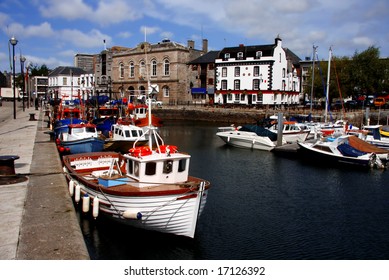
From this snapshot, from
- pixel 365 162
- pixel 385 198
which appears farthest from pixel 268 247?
pixel 365 162

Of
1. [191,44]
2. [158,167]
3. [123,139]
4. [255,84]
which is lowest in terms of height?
[123,139]

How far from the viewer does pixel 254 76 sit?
67.3 meters

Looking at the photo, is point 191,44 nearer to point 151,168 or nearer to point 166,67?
point 166,67

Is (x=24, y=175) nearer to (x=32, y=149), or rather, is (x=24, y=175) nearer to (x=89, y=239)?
(x=89, y=239)

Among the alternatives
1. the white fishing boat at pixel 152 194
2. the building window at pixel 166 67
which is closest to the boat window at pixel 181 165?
the white fishing boat at pixel 152 194

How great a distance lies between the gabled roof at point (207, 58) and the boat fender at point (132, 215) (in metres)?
63.6

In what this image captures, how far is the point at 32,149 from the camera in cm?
2433

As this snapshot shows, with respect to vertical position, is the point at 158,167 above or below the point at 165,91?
below

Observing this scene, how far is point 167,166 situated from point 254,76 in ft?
184

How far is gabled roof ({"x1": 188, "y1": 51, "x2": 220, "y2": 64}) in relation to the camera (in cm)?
7472

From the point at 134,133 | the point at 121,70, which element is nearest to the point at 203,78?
the point at 121,70

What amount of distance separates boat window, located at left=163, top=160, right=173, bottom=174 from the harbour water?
2.24 meters

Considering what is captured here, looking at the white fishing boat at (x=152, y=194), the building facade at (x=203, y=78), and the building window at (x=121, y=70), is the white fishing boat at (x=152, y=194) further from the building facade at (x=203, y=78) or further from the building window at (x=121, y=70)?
the building window at (x=121, y=70)

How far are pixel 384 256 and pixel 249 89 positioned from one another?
56874mm
